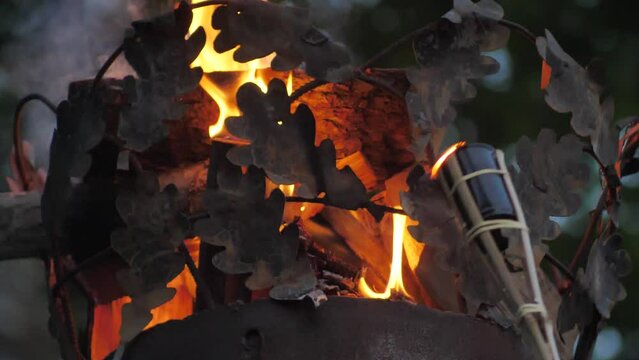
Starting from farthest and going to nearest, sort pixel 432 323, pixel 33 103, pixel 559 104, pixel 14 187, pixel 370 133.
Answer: pixel 33 103, pixel 14 187, pixel 370 133, pixel 559 104, pixel 432 323

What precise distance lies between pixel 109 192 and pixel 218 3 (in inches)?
15.4

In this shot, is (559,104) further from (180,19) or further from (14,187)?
(14,187)

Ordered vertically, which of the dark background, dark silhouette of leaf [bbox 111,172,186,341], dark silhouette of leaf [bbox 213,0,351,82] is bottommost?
the dark background

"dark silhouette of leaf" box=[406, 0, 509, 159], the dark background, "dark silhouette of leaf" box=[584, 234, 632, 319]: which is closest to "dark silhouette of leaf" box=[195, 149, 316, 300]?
"dark silhouette of leaf" box=[406, 0, 509, 159]

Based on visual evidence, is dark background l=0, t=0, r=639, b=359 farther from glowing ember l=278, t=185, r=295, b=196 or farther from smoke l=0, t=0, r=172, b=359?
glowing ember l=278, t=185, r=295, b=196

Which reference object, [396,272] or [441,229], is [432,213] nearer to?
[441,229]

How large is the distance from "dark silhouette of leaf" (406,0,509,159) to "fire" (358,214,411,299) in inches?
8.7

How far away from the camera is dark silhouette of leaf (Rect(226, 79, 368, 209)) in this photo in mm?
2127

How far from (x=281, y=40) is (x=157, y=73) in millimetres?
197

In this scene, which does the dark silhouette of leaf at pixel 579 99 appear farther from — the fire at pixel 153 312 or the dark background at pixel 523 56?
the dark background at pixel 523 56

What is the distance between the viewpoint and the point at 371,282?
8.41ft

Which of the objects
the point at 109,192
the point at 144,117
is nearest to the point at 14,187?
the point at 109,192

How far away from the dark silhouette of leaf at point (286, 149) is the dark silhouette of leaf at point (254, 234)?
0.10ft

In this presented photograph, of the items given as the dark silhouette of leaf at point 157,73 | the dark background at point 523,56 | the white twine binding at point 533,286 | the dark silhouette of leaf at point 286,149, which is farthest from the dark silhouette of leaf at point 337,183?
the dark background at point 523,56
